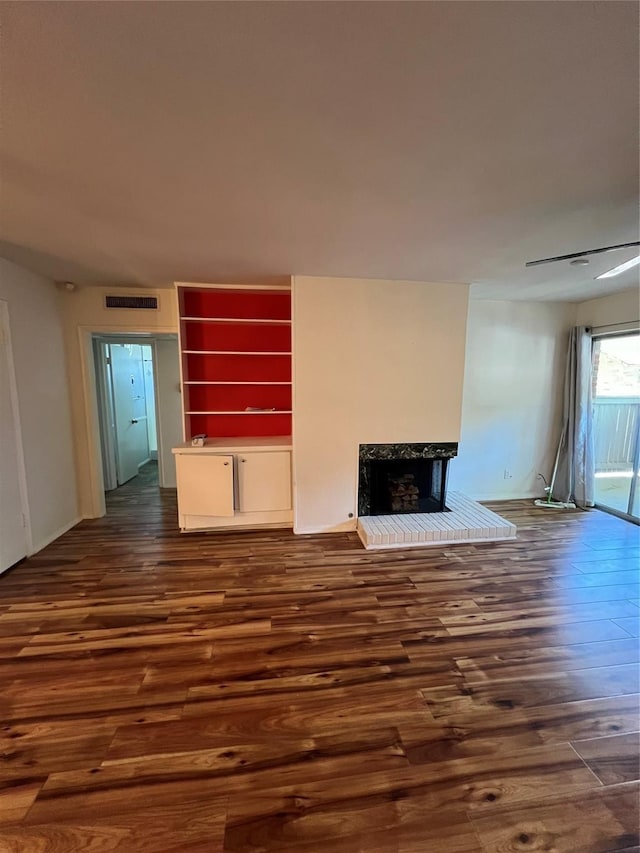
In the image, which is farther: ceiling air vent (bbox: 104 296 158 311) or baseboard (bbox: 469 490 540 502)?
baseboard (bbox: 469 490 540 502)

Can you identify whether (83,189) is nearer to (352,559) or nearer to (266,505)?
(266,505)

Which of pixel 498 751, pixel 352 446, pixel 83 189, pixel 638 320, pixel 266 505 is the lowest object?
pixel 498 751

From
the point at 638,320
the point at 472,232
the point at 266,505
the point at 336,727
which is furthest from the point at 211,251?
the point at 638,320

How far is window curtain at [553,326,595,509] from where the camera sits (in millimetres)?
4172

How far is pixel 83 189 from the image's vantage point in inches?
68.2

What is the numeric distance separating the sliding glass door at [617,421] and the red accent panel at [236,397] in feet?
12.9

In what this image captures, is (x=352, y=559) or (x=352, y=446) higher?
(x=352, y=446)

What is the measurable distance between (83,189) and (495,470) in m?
4.85

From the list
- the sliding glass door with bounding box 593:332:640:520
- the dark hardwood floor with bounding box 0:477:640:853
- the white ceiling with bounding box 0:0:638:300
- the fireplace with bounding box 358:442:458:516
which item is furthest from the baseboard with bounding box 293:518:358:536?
the sliding glass door with bounding box 593:332:640:520

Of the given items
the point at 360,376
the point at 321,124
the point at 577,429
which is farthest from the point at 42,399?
the point at 577,429

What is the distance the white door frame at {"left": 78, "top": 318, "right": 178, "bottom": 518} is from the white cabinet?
1.24 metres

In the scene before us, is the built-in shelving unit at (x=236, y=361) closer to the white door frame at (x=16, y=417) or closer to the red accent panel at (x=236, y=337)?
the red accent panel at (x=236, y=337)

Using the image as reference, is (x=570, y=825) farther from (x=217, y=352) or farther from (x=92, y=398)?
(x=92, y=398)

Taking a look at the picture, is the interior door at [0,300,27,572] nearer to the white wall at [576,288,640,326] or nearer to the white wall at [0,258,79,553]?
the white wall at [0,258,79,553]
